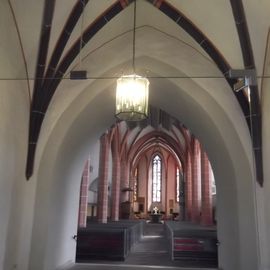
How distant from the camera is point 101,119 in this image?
8.25 meters

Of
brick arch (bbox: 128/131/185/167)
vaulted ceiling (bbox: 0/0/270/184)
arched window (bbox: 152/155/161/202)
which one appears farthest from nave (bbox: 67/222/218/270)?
arched window (bbox: 152/155/161/202)

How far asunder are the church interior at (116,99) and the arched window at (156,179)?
22.1 metres

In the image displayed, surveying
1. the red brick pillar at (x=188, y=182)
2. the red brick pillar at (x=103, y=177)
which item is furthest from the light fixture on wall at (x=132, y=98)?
the red brick pillar at (x=188, y=182)

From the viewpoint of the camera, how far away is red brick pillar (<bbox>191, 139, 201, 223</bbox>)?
17.9 m

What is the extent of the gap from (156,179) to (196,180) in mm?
12548

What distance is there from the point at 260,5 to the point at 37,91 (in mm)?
4020

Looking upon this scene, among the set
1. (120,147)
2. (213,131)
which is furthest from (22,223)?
(120,147)

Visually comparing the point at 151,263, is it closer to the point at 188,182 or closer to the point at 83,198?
the point at 83,198

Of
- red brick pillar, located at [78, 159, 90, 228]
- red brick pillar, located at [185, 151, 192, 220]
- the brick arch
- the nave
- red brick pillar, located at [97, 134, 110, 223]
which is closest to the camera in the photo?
the nave

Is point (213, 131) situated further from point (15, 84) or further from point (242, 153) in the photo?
point (15, 84)

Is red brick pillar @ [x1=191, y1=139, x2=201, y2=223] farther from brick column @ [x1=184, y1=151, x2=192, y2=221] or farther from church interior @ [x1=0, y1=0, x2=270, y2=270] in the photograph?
church interior @ [x1=0, y1=0, x2=270, y2=270]

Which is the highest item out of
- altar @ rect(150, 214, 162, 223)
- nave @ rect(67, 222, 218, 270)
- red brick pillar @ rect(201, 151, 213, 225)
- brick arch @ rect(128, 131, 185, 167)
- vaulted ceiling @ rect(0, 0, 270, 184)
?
brick arch @ rect(128, 131, 185, 167)

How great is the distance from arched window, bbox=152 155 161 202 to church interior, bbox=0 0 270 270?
2214 centimetres

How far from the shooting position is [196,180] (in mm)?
18359
